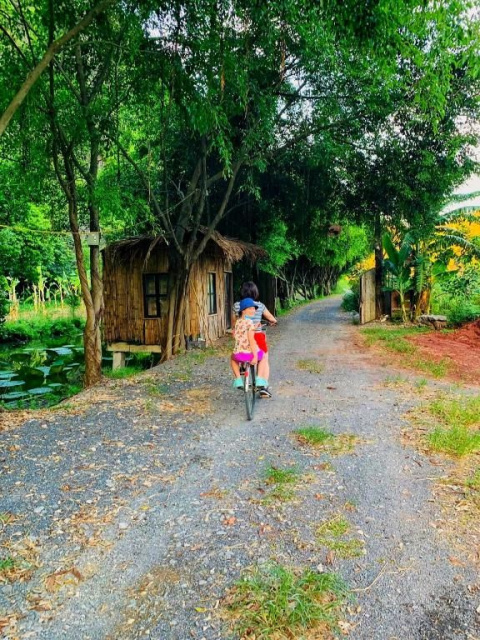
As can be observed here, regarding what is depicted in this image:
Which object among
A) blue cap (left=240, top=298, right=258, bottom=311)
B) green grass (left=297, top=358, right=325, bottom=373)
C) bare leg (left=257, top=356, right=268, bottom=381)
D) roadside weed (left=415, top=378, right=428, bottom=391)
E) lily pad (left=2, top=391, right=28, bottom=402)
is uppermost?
blue cap (left=240, top=298, right=258, bottom=311)

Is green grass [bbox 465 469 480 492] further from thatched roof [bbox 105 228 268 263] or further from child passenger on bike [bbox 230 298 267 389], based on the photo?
thatched roof [bbox 105 228 268 263]

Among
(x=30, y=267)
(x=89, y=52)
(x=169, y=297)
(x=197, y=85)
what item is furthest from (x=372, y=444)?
(x=30, y=267)

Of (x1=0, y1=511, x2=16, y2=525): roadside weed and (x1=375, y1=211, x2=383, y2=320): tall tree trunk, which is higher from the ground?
(x1=375, y1=211, x2=383, y2=320): tall tree trunk

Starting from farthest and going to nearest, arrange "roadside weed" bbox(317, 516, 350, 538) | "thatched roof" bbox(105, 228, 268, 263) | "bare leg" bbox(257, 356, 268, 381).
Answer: "thatched roof" bbox(105, 228, 268, 263) < "bare leg" bbox(257, 356, 268, 381) < "roadside weed" bbox(317, 516, 350, 538)

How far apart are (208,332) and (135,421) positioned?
7.29 meters

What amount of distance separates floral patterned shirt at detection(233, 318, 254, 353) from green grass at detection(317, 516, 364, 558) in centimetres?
268

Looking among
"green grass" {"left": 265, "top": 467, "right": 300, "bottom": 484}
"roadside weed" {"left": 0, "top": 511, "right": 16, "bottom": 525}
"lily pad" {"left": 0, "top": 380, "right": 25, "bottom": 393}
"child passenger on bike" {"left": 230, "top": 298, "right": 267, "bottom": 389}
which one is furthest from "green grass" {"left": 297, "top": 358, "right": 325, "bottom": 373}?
"lily pad" {"left": 0, "top": 380, "right": 25, "bottom": 393}

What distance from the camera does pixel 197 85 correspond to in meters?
6.87

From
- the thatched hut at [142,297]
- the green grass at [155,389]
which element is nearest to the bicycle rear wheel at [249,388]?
the green grass at [155,389]

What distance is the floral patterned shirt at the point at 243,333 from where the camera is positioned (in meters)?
5.58

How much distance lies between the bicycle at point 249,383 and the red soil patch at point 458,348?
12.9 feet

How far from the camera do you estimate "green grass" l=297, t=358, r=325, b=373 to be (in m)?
8.39

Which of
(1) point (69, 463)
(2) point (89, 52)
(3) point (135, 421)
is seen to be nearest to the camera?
(1) point (69, 463)

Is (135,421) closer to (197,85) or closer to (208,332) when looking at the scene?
(197,85)
